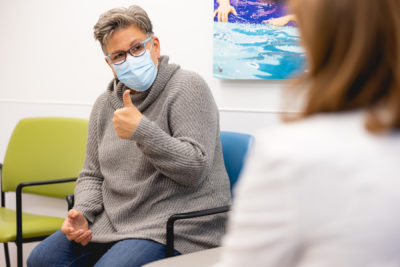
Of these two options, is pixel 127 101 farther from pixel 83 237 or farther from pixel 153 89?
pixel 83 237

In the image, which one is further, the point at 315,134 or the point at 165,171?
the point at 165,171

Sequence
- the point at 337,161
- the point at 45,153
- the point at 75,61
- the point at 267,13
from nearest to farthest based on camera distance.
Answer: the point at 337,161
the point at 267,13
the point at 45,153
the point at 75,61

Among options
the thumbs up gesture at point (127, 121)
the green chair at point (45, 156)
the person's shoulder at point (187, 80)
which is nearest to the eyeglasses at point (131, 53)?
the person's shoulder at point (187, 80)

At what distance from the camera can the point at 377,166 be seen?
20.7 inches

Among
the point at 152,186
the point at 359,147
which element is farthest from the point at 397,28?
the point at 152,186

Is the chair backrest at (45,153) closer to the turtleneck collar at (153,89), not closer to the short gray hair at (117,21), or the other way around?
the turtleneck collar at (153,89)

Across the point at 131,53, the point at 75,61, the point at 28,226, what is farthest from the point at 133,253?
the point at 75,61

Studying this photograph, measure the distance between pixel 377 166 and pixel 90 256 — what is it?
1370 mm

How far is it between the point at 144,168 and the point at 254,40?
0.74 metres

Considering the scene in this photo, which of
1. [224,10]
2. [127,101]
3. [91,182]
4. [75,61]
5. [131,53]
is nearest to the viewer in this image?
[127,101]

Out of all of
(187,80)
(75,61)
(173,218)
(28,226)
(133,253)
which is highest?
(187,80)

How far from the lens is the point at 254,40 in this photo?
2.01 metres

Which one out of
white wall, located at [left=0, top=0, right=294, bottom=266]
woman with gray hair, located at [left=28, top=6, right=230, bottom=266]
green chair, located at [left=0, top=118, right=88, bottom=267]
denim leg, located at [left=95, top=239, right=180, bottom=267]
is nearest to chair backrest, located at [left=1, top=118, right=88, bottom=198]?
green chair, located at [left=0, top=118, right=88, bottom=267]

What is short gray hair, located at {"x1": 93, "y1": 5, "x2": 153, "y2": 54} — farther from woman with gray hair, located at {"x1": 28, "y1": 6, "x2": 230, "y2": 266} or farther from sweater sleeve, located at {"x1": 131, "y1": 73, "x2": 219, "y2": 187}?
sweater sleeve, located at {"x1": 131, "y1": 73, "x2": 219, "y2": 187}
